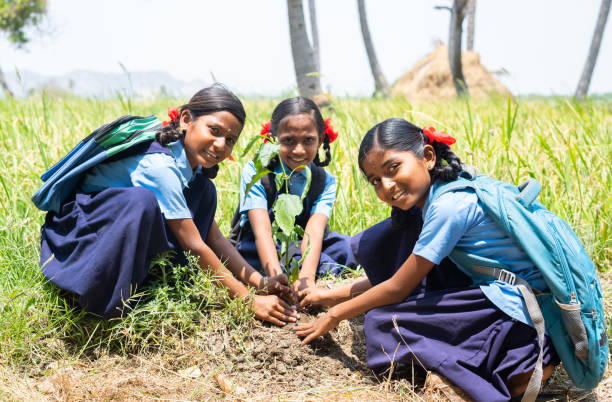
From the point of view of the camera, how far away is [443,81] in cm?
1212

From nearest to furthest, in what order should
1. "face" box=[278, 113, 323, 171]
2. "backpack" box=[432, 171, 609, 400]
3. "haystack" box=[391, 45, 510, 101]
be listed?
"backpack" box=[432, 171, 609, 400]
"face" box=[278, 113, 323, 171]
"haystack" box=[391, 45, 510, 101]

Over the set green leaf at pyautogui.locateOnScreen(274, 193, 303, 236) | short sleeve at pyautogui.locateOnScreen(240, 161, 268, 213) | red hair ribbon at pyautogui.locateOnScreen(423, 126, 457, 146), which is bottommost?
short sleeve at pyautogui.locateOnScreen(240, 161, 268, 213)

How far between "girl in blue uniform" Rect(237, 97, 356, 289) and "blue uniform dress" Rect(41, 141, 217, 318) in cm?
46

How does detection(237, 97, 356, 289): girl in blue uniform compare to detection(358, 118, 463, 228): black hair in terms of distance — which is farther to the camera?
detection(237, 97, 356, 289): girl in blue uniform

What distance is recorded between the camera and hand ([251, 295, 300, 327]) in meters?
2.40

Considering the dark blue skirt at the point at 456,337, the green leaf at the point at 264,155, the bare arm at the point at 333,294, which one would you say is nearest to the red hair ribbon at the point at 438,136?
the dark blue skirt at the point at 456,337

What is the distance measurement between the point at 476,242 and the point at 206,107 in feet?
4.43

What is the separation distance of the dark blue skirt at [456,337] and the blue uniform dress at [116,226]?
100 centimetres

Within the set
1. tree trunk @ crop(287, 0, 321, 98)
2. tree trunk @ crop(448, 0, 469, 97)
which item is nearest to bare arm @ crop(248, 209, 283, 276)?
tree trunk @ crop(287, 0, 321, 98)

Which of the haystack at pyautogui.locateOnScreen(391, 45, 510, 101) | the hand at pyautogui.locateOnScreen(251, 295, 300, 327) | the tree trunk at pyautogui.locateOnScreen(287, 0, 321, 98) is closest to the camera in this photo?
the hand at pyautogui.locateOnScreen(251, 295, 300, 327)

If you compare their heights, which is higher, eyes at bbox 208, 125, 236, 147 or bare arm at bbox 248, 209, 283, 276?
eyes at bbox 208, 125, 236, 147

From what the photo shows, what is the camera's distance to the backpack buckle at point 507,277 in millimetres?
1966

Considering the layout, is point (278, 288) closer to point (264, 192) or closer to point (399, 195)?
point (264, 192)

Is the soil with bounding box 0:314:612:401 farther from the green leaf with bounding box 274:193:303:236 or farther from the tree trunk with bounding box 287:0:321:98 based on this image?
the tree trunk with bounding box 287:0:321:98
